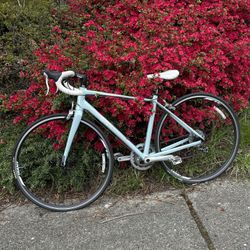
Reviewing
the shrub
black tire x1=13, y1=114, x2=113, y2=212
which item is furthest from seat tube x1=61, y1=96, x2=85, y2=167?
the shrub

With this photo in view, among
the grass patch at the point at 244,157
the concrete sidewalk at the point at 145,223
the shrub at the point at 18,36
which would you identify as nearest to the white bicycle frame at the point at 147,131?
the concrete sidewalk at the point at 145,223

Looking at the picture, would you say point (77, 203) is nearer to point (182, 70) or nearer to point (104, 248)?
point (104, 248)

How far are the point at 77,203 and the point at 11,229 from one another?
554mm

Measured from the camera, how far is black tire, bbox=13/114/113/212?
2998mm

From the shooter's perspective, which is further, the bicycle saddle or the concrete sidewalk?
the bicycle saddle

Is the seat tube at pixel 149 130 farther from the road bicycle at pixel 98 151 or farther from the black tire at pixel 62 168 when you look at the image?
the black tire at pixel 62 168

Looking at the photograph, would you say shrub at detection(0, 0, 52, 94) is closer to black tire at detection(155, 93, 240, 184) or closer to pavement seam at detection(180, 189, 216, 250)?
black tire at detection(155, 93, 240, 184)

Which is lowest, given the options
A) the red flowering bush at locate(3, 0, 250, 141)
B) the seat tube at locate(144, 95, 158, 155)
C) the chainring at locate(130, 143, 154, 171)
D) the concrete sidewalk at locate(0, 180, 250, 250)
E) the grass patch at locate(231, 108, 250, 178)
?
the concrete sidewalk at locate(0, 180, 250, 250)

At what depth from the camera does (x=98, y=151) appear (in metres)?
3.17

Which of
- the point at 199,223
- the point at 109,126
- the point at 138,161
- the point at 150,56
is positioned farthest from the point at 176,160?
the point at 150,56

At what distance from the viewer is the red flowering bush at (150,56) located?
3035 mm

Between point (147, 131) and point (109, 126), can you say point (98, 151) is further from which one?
point (147, 131)

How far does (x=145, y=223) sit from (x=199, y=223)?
416 mm

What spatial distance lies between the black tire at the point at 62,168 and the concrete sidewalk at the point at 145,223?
0.13 meters
